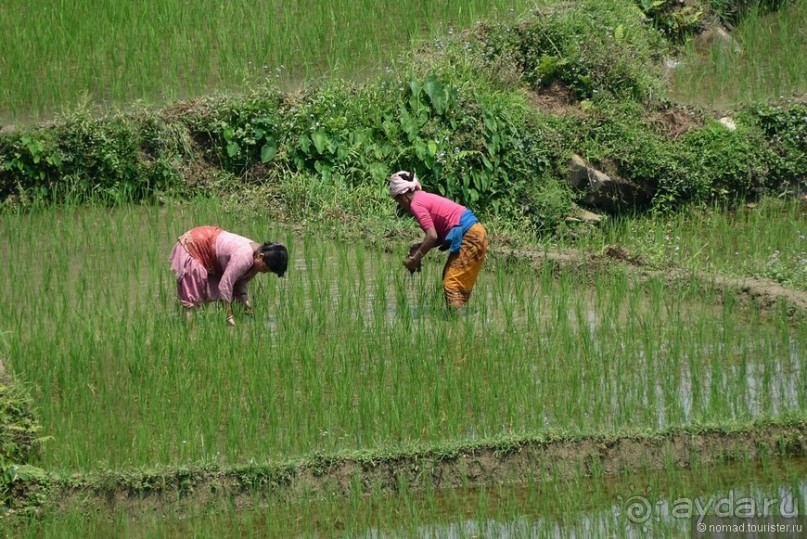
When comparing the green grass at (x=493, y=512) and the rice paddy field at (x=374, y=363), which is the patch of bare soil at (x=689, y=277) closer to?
the rice paddy field at (x=374, y=363)

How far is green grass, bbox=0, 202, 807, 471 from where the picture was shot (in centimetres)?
686

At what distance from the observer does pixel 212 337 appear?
7.62m

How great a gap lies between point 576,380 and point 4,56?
19.0 feet

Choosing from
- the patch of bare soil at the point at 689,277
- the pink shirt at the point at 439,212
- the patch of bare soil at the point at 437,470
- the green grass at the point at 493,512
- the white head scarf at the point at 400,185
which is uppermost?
the white head scarf at the point at 400,185

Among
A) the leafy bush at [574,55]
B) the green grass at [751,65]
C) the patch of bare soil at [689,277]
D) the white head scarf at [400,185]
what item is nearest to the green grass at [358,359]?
the patch of bare soil at [689,277]

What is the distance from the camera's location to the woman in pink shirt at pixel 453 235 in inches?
328

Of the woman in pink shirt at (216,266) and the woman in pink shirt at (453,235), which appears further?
the woman in pink shirt at (453,235)

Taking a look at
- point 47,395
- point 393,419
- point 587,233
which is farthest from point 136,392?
point 587,233

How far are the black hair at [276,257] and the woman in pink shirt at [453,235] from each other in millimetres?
910

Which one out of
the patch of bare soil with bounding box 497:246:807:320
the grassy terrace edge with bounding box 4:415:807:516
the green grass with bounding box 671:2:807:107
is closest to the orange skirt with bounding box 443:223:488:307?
the patch of bare soil with bounding box 497:246:807:320

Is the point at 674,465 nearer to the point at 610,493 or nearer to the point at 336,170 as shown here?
the point at 610,493

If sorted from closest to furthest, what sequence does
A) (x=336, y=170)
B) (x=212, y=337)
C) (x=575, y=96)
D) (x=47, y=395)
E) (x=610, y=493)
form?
(x=610, y=493)
(x=47, y=395)
(x=212, y=337)
(x=336, y=170)
(x=575, y=96)

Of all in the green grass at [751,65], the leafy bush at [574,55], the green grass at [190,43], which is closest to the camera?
the green grass at [190,43]

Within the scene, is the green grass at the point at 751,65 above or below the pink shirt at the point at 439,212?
above
